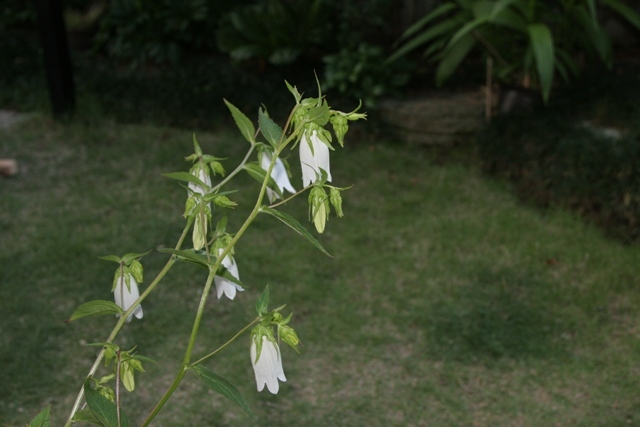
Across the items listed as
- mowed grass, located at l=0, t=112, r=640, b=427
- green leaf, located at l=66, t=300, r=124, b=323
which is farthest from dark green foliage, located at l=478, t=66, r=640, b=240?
green leaf, located at l=66, t=300, r=124, b=323

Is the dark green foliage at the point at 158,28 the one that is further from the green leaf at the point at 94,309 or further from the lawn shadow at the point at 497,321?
the green leaf at the point at 94,309

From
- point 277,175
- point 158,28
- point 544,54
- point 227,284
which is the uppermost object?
point 277,175

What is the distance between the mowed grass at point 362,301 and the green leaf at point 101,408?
146cm

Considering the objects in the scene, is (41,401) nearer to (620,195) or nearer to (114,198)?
(114,198)

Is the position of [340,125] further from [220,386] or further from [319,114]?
[220,386]

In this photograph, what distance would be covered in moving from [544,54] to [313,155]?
3424 mm

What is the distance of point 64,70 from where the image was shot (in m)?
5.60

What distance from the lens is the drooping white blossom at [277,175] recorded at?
1815 millimetres

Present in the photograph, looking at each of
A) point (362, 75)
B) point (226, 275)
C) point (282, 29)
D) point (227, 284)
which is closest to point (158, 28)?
point (282, 29)

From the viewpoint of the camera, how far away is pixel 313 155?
60.8 inches

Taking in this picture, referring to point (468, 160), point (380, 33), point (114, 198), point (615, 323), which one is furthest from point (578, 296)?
point (380, 33)

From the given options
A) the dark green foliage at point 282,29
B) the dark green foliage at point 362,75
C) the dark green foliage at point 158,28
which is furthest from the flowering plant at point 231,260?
the dark green foliage at point 158,28

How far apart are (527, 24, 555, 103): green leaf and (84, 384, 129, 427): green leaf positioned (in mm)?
3534

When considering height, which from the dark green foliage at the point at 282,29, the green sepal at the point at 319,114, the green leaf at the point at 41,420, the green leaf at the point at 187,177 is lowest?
A: the dark green foliage at the point at 282,29
